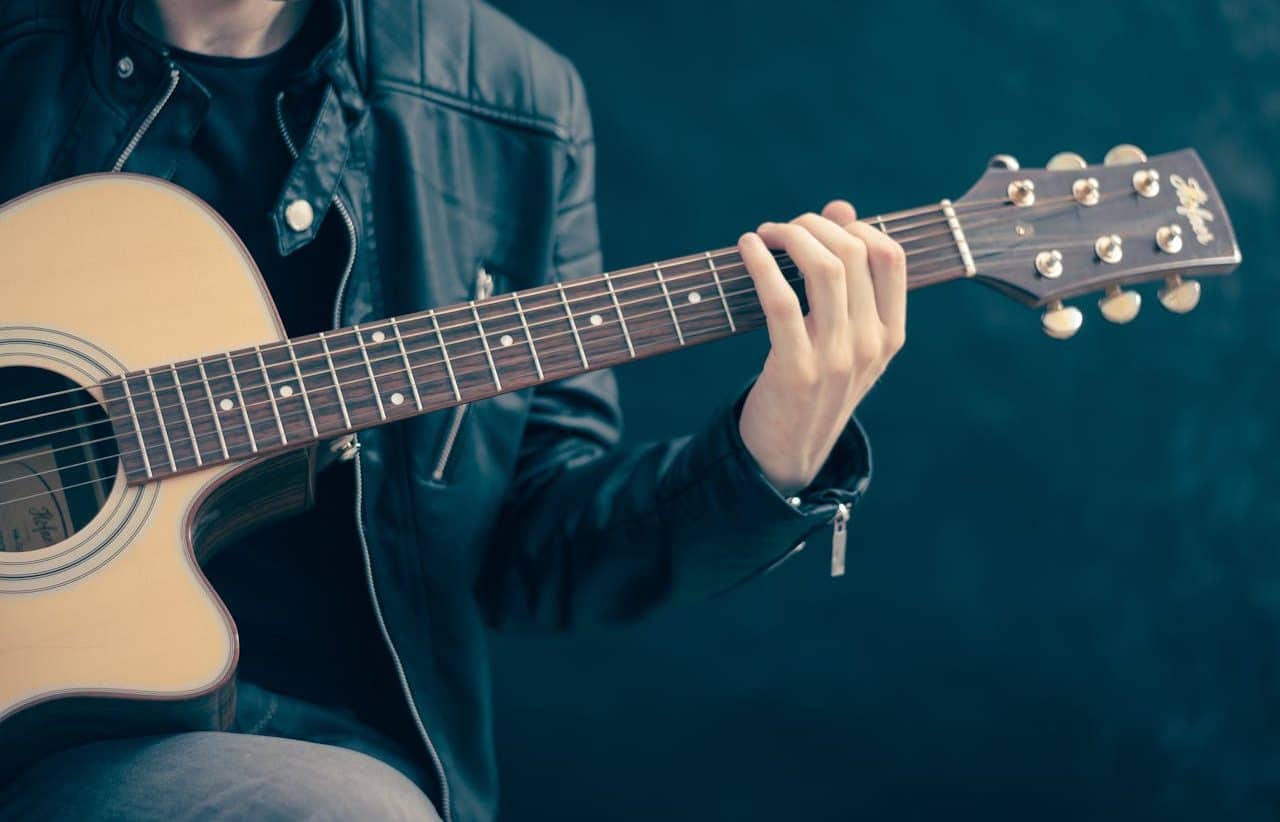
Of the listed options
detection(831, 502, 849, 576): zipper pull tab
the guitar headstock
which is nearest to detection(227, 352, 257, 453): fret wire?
detection(831, 502, 849, 576): zipper pull tab

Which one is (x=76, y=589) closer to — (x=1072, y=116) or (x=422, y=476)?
(x=422, y=476)

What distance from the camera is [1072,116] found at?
177 centimetres

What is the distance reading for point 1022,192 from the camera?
3.84 ft

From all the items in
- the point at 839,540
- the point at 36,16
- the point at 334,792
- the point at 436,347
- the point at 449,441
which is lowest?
the point at 334,792

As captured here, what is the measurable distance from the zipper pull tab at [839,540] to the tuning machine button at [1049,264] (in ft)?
0.90

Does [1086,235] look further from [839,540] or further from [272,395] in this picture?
[272,395]

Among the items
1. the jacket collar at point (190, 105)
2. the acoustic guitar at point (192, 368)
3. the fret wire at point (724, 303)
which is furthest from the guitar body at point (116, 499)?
the fret wire at point (724, 303)

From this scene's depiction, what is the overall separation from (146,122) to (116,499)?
0.37 metres

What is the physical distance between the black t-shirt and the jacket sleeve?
0.18 meters

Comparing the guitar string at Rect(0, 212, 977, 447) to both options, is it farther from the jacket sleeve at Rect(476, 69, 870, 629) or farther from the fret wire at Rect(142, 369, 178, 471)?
the jacket sleeve at Rect(476, 69, 870, 629)

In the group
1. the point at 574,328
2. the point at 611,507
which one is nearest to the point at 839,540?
the point at 611,507

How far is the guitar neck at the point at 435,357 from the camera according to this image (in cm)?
105

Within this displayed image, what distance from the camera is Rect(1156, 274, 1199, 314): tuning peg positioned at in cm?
118

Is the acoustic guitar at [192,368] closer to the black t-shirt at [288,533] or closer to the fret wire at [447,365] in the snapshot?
the fret wire at [447,365]
